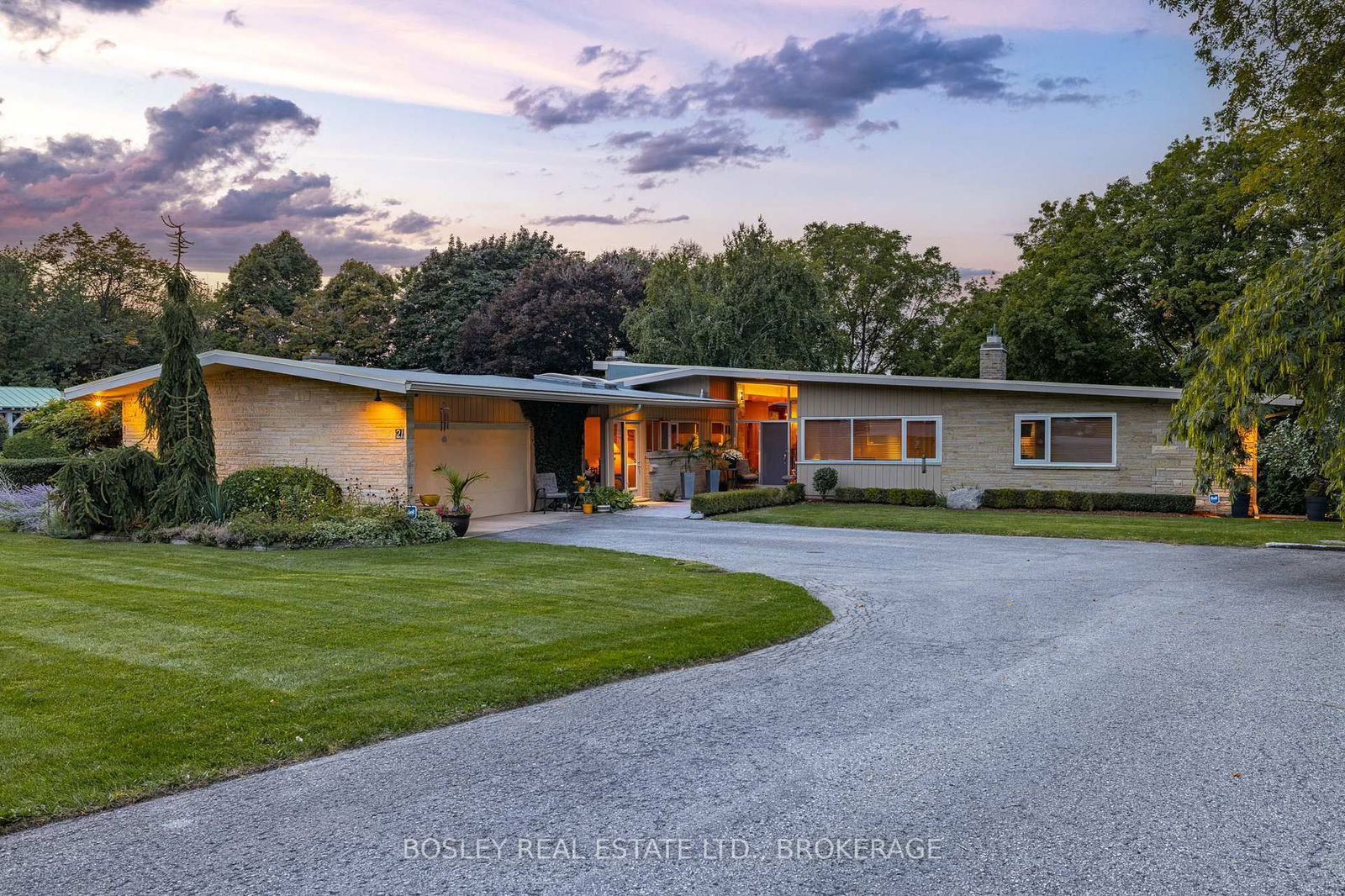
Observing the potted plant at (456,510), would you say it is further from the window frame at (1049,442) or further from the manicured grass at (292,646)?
the window frame at (1049,442)

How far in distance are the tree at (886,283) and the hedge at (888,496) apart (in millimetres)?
25880

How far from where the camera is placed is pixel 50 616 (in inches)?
291

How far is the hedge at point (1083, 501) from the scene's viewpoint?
17078 millimetres

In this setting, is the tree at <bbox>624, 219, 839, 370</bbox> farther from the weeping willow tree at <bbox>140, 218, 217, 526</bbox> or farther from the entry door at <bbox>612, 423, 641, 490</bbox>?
the weeping willow tree at <bbox>140, 218, 217, 526</bbox>

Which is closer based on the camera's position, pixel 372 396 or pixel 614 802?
pixel 614 802

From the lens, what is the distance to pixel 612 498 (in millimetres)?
18312

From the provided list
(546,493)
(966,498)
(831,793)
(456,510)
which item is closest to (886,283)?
(966,498)

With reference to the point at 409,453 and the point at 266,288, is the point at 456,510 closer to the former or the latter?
the point at 409,453

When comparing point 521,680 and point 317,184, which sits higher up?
point 317,184

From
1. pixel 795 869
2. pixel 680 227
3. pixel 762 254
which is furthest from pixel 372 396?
pixel 680 227

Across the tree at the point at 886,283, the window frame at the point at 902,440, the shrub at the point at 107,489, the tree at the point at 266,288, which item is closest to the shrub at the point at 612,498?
the window frame at the point at 902,440

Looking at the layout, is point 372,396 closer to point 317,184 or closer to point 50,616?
point 50,616

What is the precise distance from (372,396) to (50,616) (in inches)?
295

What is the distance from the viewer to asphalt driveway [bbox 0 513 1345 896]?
121 inches
